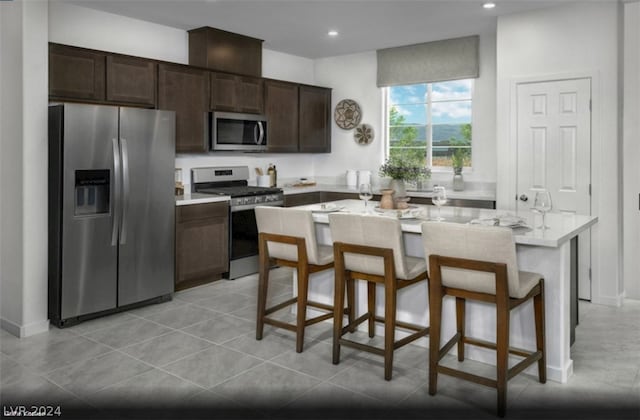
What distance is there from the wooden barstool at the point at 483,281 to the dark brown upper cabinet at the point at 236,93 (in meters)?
3.39

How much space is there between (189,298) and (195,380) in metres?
1.84

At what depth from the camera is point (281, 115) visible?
20.4ft

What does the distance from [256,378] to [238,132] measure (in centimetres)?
330

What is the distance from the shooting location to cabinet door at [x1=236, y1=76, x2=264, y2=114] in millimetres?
5633

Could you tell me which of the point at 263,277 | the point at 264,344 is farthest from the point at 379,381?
the point at 263,277

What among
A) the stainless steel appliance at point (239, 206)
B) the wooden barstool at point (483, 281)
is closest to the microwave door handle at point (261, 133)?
the stainless steel appliance at point (239, 206)

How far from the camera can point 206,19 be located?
5.04 metres

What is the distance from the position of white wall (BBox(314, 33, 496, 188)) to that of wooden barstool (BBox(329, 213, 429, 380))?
9.81 feet

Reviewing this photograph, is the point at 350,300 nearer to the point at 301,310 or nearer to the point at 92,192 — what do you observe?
the point at 301,310

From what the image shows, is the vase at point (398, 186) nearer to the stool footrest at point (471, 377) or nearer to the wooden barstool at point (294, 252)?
the wooden barstool at point (294, 252)

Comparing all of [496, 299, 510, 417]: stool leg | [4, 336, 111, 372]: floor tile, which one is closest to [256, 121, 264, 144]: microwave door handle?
[4, 336, 111, 372]: floor tile

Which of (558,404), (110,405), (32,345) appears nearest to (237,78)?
(32,345)

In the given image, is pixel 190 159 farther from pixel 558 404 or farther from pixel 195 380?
pixel 558 404

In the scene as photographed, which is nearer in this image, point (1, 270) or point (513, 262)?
point (513, 262)
